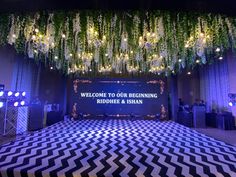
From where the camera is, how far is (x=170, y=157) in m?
3.94

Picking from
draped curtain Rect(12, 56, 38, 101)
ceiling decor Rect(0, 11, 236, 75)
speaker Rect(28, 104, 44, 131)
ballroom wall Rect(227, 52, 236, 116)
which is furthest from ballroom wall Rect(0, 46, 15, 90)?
ballroom wall Rect(227, 52, 236, 116)

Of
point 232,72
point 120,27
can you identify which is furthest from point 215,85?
point 120,27

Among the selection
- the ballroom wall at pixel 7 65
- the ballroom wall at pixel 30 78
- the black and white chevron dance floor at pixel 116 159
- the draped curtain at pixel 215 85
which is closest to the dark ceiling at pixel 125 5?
the black and white chevron dance floor at pixel 116 159

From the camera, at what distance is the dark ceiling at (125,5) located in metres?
3.28

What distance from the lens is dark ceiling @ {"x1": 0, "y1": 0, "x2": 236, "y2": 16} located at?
3.28m

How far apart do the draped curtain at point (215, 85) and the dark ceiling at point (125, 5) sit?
6.12 m

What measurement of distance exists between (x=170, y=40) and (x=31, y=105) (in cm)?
565

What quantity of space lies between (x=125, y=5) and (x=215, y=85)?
313 inches

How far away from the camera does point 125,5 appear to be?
3414 millimetres

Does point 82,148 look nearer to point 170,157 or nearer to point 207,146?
point 170,157

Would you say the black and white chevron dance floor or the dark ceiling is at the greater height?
the dark ceiling

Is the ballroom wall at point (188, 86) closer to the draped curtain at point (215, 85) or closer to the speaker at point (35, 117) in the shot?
the draped curtain at point (215, 85)

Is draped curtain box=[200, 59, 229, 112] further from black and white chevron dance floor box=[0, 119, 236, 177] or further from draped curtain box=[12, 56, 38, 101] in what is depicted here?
draped curtain box=[12, 56, 38, 101]

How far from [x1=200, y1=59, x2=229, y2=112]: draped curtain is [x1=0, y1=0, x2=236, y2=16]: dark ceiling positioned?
6124 mm
